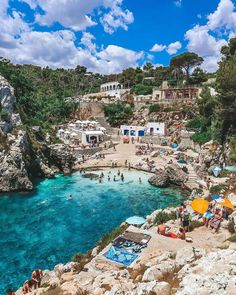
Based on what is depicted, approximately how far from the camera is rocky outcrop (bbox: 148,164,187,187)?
1461 inches

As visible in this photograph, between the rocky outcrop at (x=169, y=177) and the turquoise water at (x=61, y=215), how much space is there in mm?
1021

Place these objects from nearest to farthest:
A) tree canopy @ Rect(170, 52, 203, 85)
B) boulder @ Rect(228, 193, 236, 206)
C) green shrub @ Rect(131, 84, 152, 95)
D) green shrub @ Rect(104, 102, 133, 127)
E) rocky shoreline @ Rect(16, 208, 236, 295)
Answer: rocky shoreline @ Rect(16, 208, 236, 295), boulder @ Rect(228, 193, 236, 206), green shrub @ Rect(104, 102, 133, 127), tree canopy @ Rect(170, 52, 203, 85), green shrub @ Rect(131, 84, 152, 95)

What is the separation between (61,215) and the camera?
2825 cm

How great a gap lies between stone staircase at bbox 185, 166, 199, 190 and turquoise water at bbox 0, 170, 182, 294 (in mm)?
2249

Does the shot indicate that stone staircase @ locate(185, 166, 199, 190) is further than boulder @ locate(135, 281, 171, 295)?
Yes

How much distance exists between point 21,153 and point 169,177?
18.5m

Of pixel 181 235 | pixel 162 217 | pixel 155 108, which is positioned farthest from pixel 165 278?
pixel 155 108

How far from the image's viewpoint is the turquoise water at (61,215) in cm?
2028

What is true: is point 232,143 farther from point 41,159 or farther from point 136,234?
point 41,159

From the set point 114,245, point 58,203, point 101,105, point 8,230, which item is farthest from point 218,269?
point 101,105

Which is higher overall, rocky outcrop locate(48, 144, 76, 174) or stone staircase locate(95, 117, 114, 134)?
stone staircase locate(95, 117, 114, 134)

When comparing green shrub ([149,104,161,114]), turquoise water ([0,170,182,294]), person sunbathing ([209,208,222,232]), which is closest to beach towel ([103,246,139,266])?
person sunbathing ([209,208,222,232])

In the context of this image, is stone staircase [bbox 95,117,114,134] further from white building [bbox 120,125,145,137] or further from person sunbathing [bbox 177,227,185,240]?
person sunbathing [bbox 177,227,185,240]

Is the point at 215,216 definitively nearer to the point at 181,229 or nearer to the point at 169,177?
the point at 181,229
